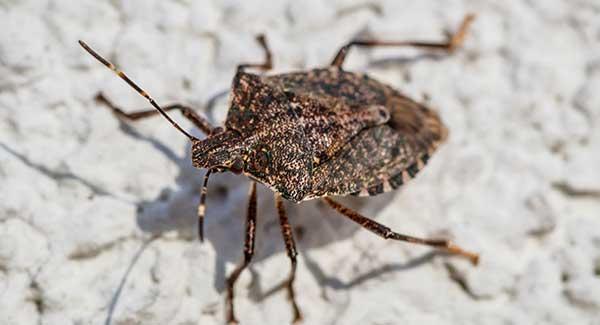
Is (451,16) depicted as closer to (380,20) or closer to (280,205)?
(380,20)

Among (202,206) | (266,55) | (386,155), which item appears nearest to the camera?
(202,206)

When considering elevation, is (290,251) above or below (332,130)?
below

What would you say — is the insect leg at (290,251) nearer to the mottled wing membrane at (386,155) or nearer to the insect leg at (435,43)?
the mottled wing membrane at (386,155)

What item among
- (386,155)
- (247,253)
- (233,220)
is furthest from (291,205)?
(386,155)

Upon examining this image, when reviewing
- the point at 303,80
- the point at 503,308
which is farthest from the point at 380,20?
the point at 503,308

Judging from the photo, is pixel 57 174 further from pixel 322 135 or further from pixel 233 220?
pixel 322 135

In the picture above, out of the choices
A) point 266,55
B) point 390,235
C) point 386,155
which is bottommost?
point 390,235

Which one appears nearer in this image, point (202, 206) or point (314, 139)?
point (202, 206)

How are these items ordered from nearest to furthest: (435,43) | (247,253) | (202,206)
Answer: (202,206) < (247,253) < (435,43)

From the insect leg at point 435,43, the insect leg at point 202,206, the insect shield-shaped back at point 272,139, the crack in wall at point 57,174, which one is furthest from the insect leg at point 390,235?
the crack in wall at point 57,174
